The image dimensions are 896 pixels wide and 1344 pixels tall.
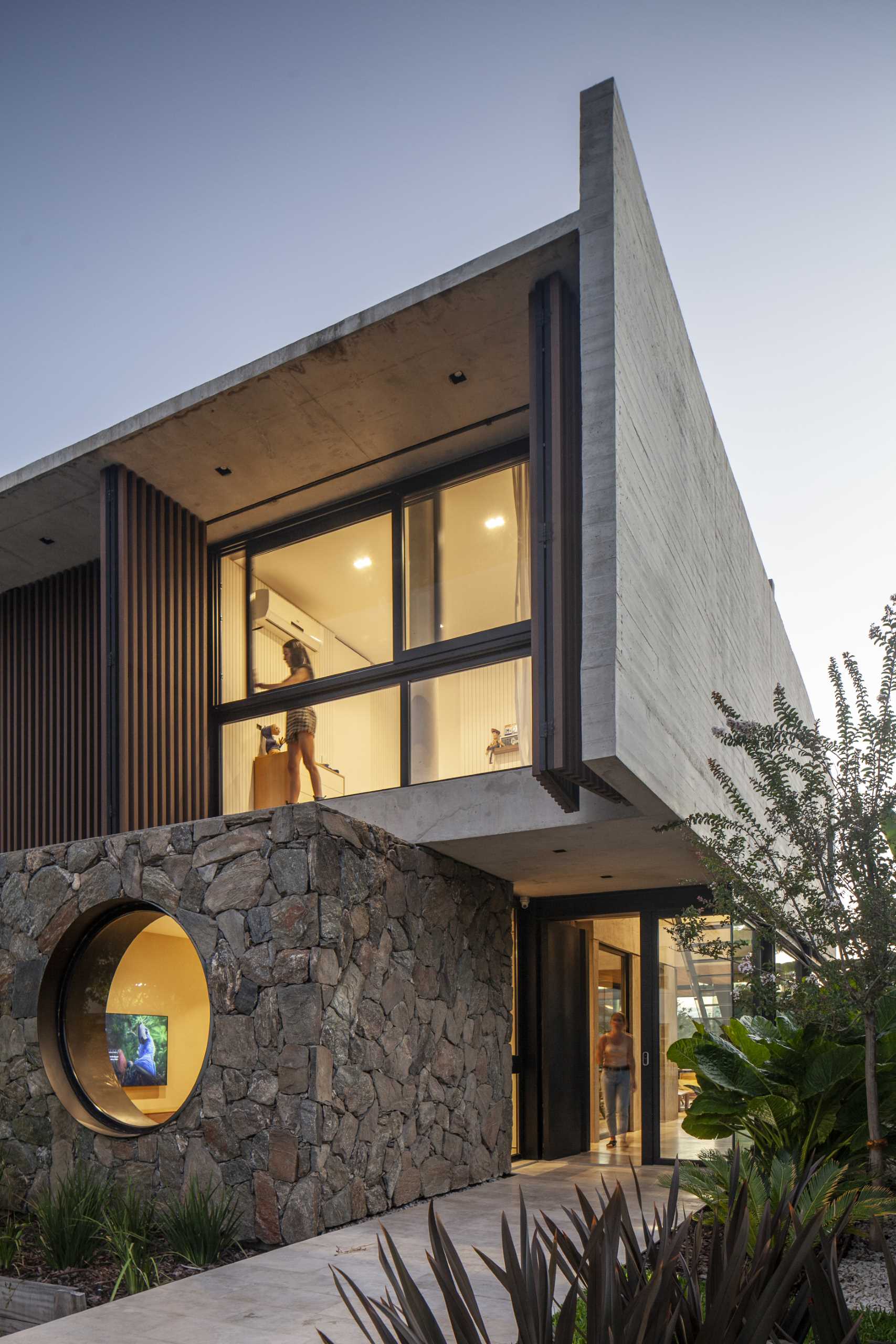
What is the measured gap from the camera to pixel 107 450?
1061 cm

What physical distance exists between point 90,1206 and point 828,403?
60.9 feet

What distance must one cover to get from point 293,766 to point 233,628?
184cm

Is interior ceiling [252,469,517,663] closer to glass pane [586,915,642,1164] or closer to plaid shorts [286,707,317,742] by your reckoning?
plaid shorts [286,707,317,742]

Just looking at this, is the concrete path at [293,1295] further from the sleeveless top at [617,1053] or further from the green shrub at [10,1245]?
the sleeveless top at [617,1053]

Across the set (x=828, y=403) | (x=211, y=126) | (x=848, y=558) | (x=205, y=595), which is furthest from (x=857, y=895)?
(x=848, y=558)

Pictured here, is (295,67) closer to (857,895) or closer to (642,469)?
(642,469)

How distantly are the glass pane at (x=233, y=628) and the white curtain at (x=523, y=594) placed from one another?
3241 millimetres

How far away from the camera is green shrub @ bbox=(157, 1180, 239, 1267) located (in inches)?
277

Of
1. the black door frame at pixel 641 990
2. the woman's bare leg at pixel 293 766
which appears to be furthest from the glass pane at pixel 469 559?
the black door frame at pixel 641 990

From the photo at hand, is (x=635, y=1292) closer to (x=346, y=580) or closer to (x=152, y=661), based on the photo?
(x=346, y=580)

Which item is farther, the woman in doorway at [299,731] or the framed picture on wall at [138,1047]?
the woman in doorway at [299,731]

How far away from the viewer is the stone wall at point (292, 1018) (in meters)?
7.89

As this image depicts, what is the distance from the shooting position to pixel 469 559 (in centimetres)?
1013

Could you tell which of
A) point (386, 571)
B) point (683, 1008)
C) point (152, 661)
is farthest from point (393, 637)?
point (683, 1008)
